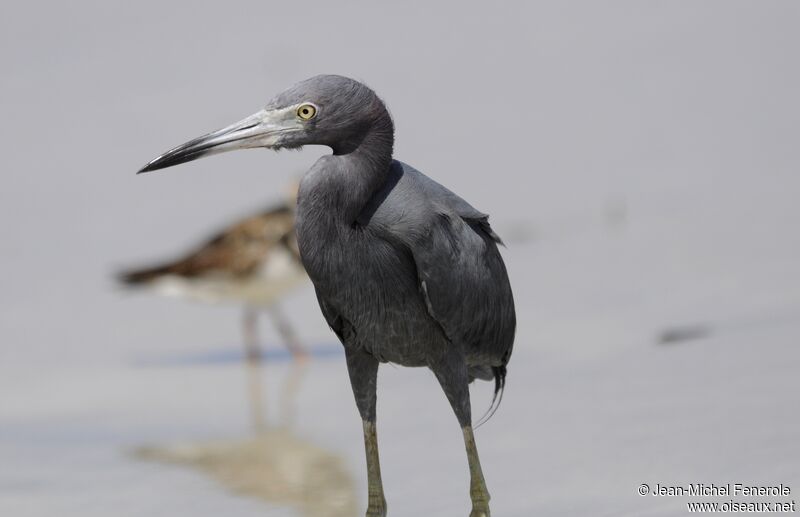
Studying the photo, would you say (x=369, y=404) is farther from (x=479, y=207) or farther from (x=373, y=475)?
(x=479, y=207)

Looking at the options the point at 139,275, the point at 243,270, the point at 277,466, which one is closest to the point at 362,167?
the point at 277,466

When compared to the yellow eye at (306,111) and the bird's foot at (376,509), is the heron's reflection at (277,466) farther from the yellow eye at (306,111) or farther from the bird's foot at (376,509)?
the yellow eye at (306,111)

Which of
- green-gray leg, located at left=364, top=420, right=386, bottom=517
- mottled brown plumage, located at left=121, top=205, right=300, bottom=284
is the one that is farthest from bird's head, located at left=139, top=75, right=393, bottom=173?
mottled brown plumage, located at left=121, top=205, right=300, bottom=284

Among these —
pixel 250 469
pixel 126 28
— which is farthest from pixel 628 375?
pixel 126 28

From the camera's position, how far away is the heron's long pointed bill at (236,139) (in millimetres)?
5191

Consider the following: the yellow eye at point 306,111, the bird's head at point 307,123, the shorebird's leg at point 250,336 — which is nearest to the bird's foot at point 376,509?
the bird's head at point 307,123

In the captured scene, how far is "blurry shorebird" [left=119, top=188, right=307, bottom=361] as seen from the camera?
10.8m

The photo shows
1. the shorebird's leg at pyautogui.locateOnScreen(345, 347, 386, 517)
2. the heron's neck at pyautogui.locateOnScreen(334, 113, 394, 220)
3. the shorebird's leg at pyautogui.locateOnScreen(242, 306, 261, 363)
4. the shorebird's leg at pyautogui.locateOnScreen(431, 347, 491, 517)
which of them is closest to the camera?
the heron's neck at pyautogui.locateOnScreen(334, 113, 394, 220)

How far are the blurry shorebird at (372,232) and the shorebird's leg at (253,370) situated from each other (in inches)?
115

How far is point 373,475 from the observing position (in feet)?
18.3

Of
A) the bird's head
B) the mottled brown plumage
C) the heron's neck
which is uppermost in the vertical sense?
the mottled brown plumage

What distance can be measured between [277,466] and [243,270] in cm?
369

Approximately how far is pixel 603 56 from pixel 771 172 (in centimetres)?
447

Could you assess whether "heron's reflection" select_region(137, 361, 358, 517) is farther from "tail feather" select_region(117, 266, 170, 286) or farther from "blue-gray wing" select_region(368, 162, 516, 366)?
"tail feather" select_region(117, 266, 170, 286)
